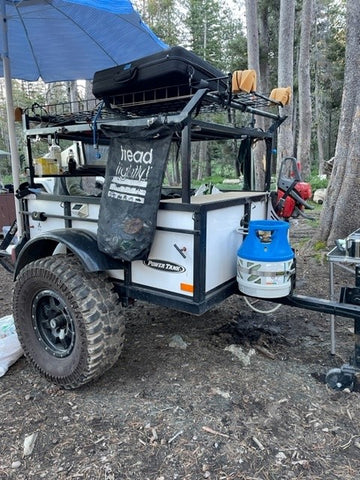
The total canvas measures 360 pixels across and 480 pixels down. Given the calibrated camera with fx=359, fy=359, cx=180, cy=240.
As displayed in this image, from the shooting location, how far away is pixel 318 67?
26000 millimetres

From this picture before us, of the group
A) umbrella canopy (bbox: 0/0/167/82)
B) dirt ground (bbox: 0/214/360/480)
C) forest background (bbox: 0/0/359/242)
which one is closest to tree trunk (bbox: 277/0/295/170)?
umbrella canopy (bbox: 0/0/167/82)

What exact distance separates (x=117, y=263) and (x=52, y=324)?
2.34 ft

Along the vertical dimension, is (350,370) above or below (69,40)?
below

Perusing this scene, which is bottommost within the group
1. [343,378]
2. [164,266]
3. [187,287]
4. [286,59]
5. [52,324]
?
[343,378]

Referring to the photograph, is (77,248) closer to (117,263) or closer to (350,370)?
(117,263)

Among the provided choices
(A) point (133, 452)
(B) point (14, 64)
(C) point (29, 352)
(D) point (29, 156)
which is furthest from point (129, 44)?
(A) point (133, 452)

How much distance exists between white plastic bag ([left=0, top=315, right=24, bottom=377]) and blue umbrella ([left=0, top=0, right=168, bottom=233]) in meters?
1.42

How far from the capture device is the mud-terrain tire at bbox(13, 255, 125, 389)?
90.6 inches

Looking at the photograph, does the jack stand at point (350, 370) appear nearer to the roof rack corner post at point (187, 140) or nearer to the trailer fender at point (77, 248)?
the roof rack corner post at point (187, 140)

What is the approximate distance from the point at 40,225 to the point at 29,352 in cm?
99

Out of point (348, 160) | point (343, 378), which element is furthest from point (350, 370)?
point (348, 160)

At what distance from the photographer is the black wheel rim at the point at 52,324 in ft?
8.26

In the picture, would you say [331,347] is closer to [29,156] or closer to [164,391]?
[164,391]

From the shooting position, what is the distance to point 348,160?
4.89 m
